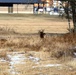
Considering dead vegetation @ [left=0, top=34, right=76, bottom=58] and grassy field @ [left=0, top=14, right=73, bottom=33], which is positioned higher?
dead vegetation @ [left=0, top=34, right=76, bottom=58]

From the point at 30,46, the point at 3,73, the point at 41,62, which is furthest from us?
the point at 30,46

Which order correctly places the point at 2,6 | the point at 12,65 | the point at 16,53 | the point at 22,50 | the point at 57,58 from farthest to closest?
1. the point at 2,6
2. the point at 22,50
3. the point at 16,53
4. the point at 57,58
5. the point at 12,65

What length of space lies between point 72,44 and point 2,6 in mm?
76955

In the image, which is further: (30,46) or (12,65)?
(30,46)

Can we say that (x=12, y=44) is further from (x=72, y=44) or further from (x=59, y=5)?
(x=59, y=5)

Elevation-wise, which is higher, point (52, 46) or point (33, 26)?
point (52, 46)

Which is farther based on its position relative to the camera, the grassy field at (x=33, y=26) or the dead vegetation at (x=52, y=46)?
the grassy field at (x=33, y=26)

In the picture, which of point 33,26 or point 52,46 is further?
point 33,26

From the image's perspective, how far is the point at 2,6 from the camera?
93000mm

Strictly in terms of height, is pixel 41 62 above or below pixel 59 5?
below

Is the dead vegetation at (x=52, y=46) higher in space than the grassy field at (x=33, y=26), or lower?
higher

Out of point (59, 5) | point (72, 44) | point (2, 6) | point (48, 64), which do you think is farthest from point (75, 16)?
point (2, 6)

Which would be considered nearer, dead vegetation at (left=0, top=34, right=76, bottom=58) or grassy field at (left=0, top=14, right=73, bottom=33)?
dead vegetation at (left=0, top=34, right=76, bottom=58)

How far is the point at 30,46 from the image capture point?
1691cm
